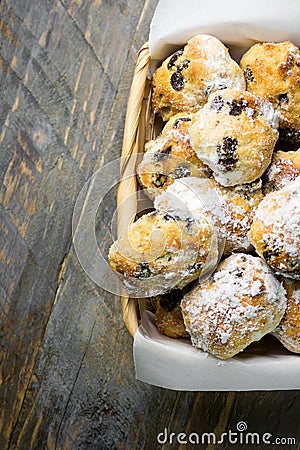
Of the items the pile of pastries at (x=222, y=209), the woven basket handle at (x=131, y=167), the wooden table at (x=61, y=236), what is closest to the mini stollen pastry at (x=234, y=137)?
the pile of pastries at (x=222, y=209)

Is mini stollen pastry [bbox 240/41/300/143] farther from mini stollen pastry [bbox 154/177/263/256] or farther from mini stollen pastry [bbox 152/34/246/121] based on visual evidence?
mini stollen pastry [bbox 154/177/263/256]

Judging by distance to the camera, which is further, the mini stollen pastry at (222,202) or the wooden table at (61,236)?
the wooden table at (61,236)

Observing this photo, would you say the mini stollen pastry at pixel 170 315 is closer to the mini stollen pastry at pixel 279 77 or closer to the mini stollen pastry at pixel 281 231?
the mini stollen pastry at pixel 281 231

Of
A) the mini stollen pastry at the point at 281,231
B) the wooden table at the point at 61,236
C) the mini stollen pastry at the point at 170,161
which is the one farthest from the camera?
the wooden table at the point at 61,236

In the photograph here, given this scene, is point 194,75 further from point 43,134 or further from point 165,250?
point 43,134

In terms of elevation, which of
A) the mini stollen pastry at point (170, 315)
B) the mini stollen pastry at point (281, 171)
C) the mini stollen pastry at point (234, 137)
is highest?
the mini stollen pastry at point (234, 137)

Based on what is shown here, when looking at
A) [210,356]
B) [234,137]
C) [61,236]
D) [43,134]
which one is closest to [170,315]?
[210,356]

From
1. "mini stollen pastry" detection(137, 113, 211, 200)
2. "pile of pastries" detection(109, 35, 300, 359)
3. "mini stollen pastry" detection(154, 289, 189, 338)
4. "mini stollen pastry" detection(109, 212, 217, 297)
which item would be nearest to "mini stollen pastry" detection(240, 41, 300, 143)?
"pile of pastries" detection(109, 35, 300, 359)
